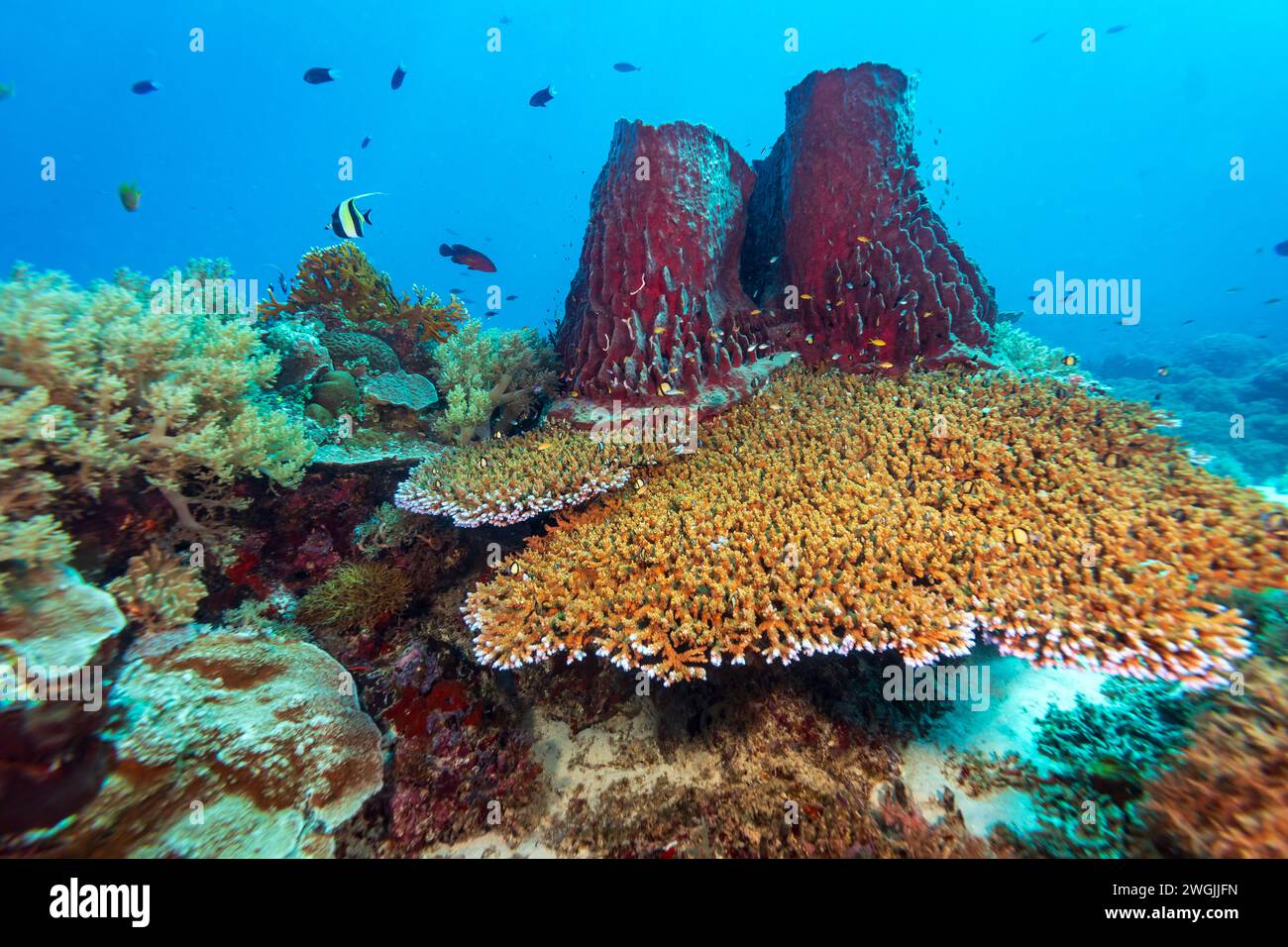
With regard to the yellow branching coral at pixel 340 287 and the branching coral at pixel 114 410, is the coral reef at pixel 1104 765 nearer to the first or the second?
the branching coral at pixel 114 410

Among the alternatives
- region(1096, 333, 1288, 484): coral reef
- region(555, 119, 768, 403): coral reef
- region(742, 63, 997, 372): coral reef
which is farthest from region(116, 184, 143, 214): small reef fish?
region(1096, 333, 1288, 484): coral reef

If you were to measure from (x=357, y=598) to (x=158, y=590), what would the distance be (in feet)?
4.83

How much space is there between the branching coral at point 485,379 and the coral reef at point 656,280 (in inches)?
27.2

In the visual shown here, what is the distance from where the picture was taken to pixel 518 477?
5281 millimetres

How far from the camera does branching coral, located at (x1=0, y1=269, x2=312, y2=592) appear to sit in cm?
347

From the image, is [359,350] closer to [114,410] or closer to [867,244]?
[114,410]

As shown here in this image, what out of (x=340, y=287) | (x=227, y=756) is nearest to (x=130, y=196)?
(x=340, y=287)

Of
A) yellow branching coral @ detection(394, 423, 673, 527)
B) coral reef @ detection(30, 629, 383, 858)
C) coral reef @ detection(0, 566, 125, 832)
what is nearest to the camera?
coral reef @ detection(0, 566, 125, 832)

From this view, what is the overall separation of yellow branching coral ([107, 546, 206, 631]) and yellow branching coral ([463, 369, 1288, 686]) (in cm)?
230

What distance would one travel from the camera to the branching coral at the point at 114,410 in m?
3.47

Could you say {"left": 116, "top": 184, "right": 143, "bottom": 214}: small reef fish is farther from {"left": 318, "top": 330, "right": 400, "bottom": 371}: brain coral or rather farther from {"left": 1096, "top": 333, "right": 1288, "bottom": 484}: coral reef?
{"left": 1096, "top": 333, "right": 1288, "bottom": 484}: coral reef

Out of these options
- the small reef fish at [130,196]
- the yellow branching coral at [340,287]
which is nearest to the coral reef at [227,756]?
the yellow branching coral at [340,287]

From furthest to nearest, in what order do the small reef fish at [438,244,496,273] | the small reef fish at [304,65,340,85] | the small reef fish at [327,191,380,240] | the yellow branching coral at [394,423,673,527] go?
the small reef fish at [304,65,340,85] → the small reef fish at [438,244,496,273] → the small reef fish at [327,191,380,240] → the yellow branching coral at [394,423,673,527]
